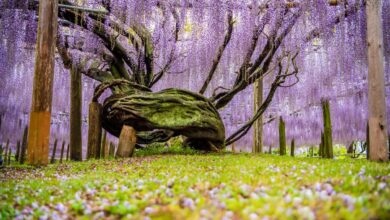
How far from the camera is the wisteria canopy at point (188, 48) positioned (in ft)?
23.9

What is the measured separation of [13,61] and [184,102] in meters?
5.57

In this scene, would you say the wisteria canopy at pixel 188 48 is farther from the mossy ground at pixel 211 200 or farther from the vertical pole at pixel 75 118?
the mossy ground at pixel 211 200

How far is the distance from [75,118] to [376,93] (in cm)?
643

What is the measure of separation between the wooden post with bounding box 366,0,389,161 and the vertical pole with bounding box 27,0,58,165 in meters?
4.96

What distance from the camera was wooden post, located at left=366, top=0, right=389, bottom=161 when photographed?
16.5 feet

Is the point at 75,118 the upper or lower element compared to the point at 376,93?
lower

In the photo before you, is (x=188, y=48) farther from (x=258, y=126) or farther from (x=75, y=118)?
(x=75, y=118)

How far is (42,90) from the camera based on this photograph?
18.6ft

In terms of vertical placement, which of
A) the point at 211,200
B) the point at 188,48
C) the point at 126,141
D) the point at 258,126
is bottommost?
the point at 211,200

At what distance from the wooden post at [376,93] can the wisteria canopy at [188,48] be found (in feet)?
7.62

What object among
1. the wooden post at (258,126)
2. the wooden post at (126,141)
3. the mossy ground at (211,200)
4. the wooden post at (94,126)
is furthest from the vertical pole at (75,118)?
the mossy ground at (211,200)

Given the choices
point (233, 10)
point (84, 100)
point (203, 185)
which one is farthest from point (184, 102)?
point (84, 100)

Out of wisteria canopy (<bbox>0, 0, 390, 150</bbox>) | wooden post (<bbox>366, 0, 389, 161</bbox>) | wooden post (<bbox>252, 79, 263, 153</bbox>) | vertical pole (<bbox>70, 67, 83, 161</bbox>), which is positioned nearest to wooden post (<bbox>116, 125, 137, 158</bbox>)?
wisteria canopy (<bbox>0, 0, 390, 150</bbox>)

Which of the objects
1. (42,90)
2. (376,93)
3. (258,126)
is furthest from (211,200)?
(258,126)
